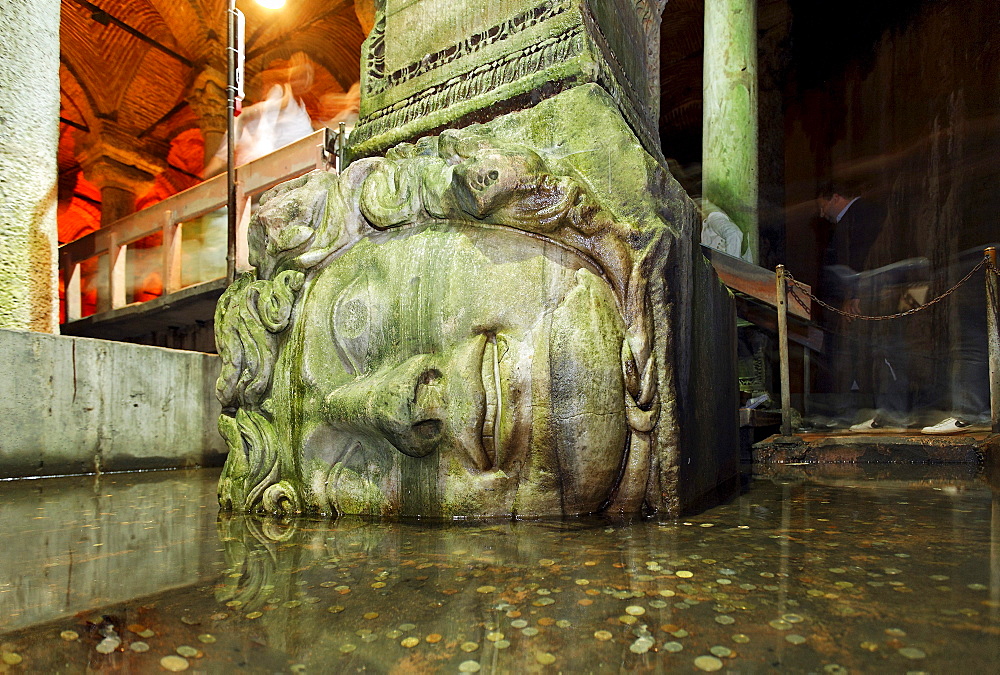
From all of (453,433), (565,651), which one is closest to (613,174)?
(453,433)

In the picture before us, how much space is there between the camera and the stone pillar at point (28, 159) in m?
3.76

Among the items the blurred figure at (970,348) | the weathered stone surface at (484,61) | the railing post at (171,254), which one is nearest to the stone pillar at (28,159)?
the weathered stone surface at (484,61)

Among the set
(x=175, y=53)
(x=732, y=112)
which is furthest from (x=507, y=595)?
(x=175, y=53)

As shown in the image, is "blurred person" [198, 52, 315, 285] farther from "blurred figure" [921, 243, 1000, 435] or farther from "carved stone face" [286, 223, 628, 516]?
"blurred figure" [921, 243, 1000, 435]

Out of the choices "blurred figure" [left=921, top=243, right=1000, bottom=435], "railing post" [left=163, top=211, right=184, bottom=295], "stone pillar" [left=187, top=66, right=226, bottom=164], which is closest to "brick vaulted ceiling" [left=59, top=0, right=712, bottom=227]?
"stone pillar" [left=187, top=66, right=226, bottom=164]

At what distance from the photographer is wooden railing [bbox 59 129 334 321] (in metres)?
6.83

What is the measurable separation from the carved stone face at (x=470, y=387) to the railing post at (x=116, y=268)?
7.48m

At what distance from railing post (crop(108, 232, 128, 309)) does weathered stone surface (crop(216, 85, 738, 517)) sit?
23.3 ft

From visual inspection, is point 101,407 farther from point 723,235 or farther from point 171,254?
point 723,235

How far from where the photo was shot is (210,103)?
36.2ft

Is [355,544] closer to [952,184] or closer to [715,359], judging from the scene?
[715,359]

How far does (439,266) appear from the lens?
2004 millimetres

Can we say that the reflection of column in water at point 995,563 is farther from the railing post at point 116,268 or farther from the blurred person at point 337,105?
the blurred person at point 337,105

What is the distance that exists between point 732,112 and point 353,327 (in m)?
5.93
